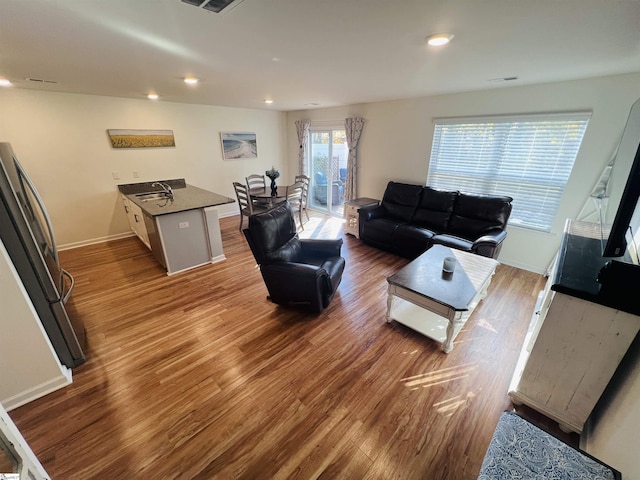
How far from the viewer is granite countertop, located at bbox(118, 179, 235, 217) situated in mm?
3114

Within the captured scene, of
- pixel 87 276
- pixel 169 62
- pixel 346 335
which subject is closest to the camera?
pixel 169 62

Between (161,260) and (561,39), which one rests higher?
(561,39)

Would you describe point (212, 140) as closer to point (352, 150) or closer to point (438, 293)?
point (352, 150)

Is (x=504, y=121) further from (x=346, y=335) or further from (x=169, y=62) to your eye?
(x=169, y=62)

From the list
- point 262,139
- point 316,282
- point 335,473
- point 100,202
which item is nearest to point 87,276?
point 100,202

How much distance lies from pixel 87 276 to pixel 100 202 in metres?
1.56

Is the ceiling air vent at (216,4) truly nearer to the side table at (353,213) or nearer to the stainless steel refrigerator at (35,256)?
the stainless steel refrigerator at (35,256)

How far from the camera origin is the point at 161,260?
344 cm

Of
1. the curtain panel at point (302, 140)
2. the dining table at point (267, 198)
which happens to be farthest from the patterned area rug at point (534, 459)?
the curtain panel at point (302, 140)

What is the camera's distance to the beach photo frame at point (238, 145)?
17.5ft

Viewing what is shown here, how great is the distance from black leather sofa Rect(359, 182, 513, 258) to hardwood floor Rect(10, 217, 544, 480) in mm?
836

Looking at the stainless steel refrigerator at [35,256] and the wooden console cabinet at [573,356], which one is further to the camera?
the stainless steel refrigerator at [35,256]

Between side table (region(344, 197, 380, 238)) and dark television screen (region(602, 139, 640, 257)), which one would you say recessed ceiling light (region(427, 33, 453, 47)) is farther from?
side table (region(344, 197, 380, 238))

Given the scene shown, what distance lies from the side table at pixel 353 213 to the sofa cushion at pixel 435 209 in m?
0.82
